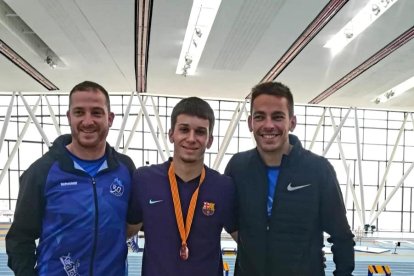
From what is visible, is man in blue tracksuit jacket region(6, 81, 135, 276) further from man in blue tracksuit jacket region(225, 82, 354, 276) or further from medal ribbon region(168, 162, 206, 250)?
man in blue tracksuit jacket region(225, 82, 354, 276)

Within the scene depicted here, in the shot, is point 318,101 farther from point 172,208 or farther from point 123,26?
point 172,208

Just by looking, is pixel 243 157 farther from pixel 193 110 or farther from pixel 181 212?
pixel 181 212

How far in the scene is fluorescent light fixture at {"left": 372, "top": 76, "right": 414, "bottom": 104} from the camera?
14930 millimetres

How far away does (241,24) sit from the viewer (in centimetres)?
915

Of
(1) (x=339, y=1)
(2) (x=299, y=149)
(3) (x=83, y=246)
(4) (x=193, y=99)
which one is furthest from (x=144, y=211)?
(1) (x=339, y=1)

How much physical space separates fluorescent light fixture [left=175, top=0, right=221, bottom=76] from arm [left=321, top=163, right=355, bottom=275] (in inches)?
240

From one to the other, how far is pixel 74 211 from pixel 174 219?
792 millimetres

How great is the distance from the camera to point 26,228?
296cm

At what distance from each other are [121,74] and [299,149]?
11865 mm

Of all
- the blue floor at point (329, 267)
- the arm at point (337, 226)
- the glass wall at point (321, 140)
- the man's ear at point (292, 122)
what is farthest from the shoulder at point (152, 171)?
the glass wall at point (321, 140)

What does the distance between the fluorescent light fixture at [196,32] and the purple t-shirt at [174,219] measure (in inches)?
236

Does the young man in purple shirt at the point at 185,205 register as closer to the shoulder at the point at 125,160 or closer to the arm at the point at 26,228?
the shoulder at the point at 125,160

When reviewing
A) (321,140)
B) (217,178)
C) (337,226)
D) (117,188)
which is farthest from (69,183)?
(321,140)

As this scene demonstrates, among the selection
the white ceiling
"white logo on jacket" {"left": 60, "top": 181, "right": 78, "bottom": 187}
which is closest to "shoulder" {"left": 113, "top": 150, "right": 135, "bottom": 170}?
"white logo on jacket" {"left": 60, "top": 181, "right": 78, "bottom": 187}
